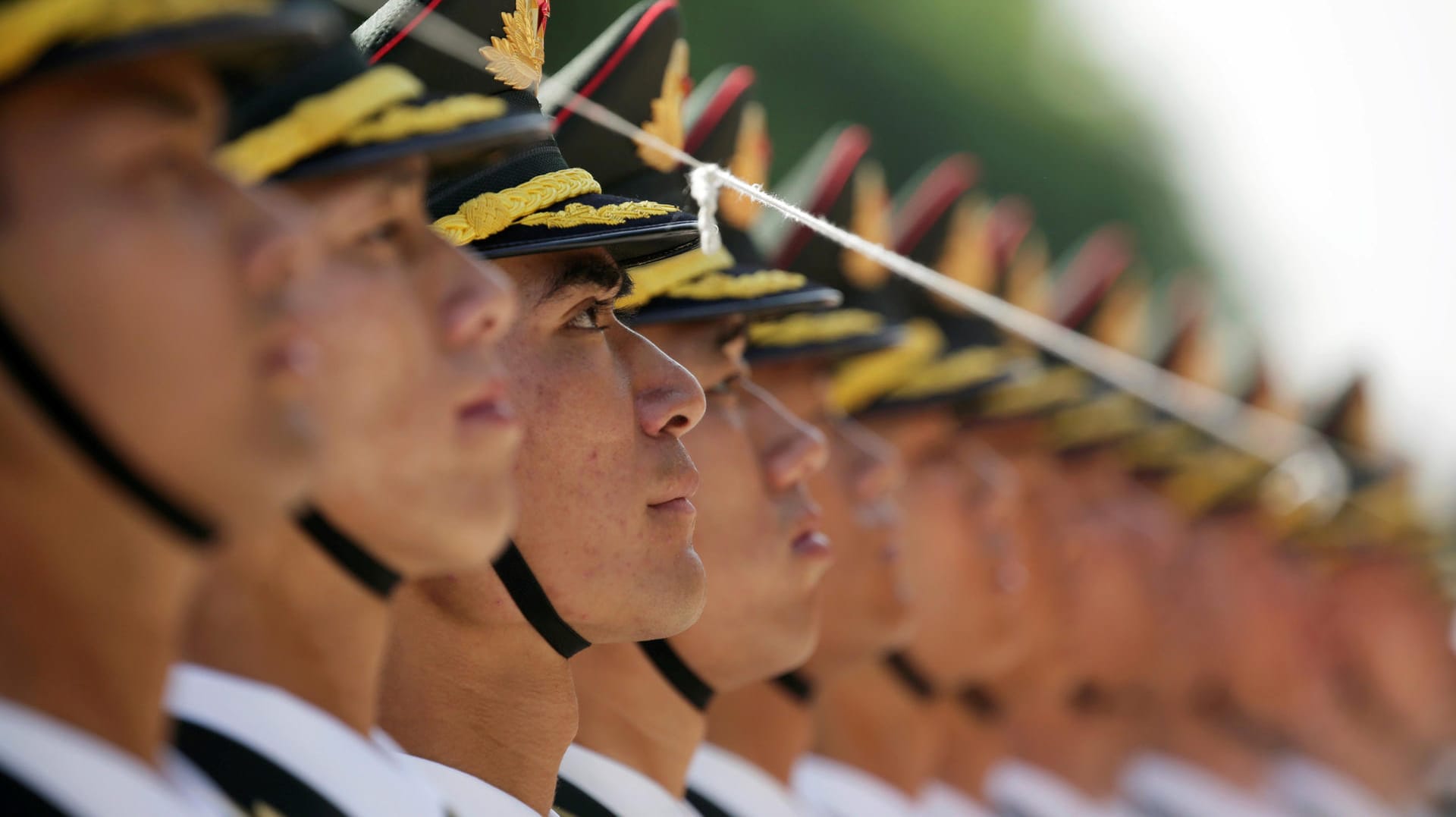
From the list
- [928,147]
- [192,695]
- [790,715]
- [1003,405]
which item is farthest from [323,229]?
[928,147]

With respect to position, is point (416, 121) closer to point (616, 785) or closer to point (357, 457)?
point (357, 457)

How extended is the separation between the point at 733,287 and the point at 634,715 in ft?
2.53

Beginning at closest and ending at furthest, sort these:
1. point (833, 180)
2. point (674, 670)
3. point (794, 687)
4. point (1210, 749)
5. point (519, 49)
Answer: point (519, 49)
point (674, 670)
point (794, 687)
point (833, 180)
point (1210, 749)

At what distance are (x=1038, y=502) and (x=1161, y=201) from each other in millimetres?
8363

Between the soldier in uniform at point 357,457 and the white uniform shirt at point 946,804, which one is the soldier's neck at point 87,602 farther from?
the white uniform shirt at point 946,804

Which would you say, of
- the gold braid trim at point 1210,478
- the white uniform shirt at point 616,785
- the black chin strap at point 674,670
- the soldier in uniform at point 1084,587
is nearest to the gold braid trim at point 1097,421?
the soldier in uniform at point 1084,587

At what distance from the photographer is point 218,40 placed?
1.31 m

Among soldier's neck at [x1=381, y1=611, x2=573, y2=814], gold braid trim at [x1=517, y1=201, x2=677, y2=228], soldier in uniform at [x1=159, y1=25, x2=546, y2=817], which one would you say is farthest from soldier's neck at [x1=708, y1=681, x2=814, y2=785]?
soldier in uniform at [x1=159, y1=25, x2=546, y2=817]

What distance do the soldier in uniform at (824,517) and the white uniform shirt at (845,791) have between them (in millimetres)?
473

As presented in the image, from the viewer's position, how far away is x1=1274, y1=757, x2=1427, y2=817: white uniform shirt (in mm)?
7398

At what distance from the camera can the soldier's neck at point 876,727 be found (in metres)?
4.20

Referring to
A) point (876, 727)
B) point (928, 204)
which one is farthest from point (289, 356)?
point (928, 204)

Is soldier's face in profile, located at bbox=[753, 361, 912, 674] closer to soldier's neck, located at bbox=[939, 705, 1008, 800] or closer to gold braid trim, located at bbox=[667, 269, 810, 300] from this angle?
gold braid trim, located at bbox=[667, 269, 810, 300]

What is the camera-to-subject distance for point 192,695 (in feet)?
5.75
